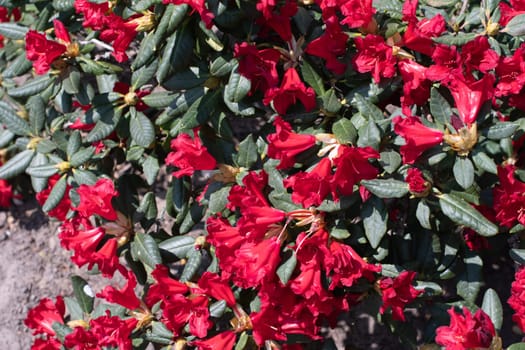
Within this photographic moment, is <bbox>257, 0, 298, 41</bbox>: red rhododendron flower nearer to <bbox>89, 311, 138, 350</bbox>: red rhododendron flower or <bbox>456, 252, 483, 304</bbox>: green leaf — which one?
<bbox>456, 252, 483, 304</bbox>: green leaf

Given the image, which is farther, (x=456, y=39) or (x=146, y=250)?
(x=146, y=250)

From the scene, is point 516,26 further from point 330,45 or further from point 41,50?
point 41,50

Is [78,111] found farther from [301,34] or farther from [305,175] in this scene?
[305,175]

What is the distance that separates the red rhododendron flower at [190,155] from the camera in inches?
89.8

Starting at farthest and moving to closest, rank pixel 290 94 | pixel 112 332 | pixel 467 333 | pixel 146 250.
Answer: pixel 146 250, pixel 112 332, pixel 290 94, pixel 467 333

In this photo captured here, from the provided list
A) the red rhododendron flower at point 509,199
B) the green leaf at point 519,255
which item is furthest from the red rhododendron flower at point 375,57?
the green leaf at point 519,255

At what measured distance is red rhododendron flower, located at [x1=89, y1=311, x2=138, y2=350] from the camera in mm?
2463

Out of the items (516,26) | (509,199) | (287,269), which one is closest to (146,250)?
(287,269)

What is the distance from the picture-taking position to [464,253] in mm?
2531

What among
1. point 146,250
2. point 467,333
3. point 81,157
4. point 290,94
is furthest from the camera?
point 81,157

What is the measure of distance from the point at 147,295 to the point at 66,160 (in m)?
0.68

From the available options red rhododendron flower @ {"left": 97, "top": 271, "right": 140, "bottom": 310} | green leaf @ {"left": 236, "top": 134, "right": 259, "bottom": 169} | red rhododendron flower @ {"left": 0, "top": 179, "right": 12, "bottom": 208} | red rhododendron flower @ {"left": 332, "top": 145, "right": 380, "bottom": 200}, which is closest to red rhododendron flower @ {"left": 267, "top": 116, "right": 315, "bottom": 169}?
red rhododendron flower @ {"left": 332, "top": 145, "right": 380, "bottom": 200}

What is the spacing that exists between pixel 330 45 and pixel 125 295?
3.97 ft

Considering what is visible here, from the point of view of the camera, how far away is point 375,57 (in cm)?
226
